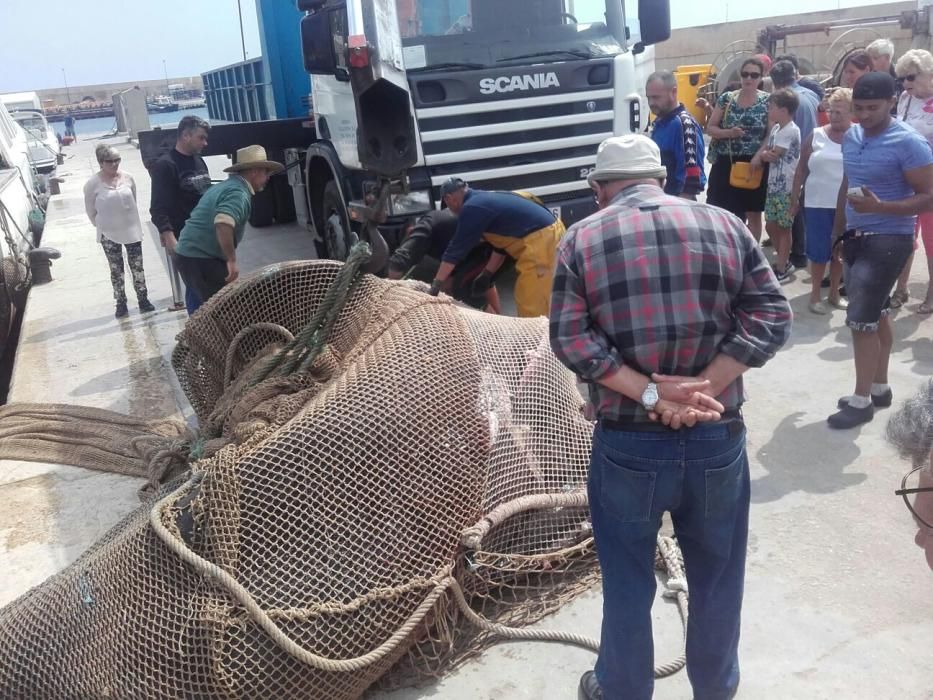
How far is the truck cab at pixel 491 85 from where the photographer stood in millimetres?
6609

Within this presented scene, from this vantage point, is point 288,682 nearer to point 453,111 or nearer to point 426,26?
point 453,111

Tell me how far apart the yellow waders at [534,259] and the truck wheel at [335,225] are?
2303 mm

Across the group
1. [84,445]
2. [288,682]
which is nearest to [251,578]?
[288,682]

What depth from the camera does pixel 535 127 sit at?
696cm

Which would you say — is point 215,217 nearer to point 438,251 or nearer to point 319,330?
point 438,251

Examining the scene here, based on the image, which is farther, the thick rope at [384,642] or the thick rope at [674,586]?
the thick rope at [674,586]

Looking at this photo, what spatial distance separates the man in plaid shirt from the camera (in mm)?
2275

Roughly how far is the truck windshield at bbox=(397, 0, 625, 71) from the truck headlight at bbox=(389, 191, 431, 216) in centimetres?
102

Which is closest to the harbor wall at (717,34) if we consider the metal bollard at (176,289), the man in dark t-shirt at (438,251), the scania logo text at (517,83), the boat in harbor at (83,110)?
the scania logo text at (517,83)

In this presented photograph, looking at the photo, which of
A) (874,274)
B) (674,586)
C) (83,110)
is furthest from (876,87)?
(83,110)

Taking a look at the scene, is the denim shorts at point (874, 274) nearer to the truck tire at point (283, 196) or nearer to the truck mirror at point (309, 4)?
the truck mirror at point (309, 4)

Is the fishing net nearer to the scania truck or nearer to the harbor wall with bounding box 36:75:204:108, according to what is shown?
the scania truck

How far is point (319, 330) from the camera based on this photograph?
3984 mm

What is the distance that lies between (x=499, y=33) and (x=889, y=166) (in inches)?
144
